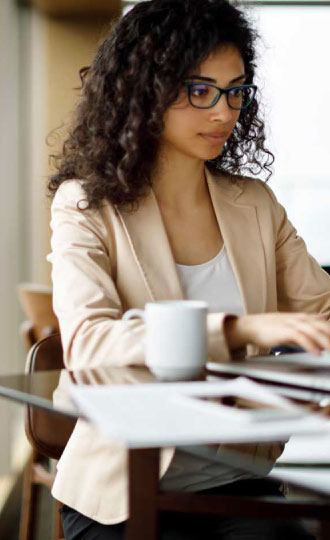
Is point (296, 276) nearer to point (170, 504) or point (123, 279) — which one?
point (123, 279)

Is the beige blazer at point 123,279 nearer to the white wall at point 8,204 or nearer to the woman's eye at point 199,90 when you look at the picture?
the woman's eye at point 199,90

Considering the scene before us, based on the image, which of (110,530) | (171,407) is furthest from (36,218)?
(171,407)

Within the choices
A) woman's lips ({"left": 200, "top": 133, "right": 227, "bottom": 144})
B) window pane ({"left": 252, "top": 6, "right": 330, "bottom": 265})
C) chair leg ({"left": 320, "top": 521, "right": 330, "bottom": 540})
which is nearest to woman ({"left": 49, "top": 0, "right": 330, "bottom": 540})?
woman's lips ({"left": 200, "top": 133, "right": 227, "bottom": 144})

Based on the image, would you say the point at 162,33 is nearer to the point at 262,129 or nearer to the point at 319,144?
the point at 262,129

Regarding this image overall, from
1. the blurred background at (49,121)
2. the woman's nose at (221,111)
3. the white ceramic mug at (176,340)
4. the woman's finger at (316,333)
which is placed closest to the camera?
the white ceramic mug at (176,340)

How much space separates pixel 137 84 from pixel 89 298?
0.50m

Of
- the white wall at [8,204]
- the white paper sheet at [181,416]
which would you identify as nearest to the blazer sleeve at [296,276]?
the white paper sheet at [181,416]

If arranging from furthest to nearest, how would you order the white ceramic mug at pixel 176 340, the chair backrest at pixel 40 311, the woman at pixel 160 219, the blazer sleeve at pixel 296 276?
the chair backrest at pixel 40 311, the blazer sleeve at pixel 296 276, the woman at pixel 160 219, the white ceramic mug at pixel 176 340

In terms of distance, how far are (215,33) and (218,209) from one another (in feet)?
1.24

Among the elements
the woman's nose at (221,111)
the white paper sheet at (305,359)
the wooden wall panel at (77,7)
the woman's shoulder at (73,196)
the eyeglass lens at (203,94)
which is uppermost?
the wooden wall panel at (77,7)

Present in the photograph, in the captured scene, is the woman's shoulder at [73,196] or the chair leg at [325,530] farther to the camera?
the woman's shoulder at [73,196]

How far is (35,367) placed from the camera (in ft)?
5.75

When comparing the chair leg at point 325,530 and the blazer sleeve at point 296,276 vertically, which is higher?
the blazer sleeve at point 296,276

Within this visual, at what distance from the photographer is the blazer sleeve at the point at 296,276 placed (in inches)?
73.5
